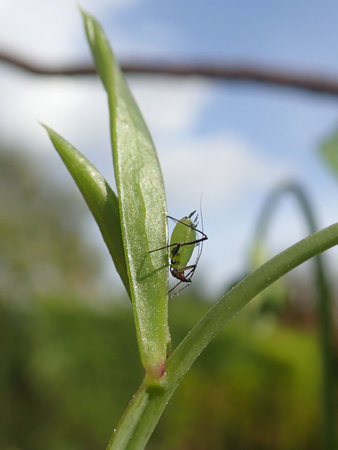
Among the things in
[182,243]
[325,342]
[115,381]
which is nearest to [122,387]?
[115,381]

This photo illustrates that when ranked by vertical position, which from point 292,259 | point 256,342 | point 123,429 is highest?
point 292,259

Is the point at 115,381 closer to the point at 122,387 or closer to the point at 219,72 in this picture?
the point at 122,387

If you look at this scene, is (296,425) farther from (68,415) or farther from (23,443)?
(23,443)

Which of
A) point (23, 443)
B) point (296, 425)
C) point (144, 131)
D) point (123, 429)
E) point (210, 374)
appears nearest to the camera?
point (123, 429)

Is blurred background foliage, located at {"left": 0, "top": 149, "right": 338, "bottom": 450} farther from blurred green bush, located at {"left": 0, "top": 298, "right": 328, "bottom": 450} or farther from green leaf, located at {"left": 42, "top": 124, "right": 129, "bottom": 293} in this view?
green leaf, located at {"left": 42, "top": 124, "right": 129, "bottom": 293}

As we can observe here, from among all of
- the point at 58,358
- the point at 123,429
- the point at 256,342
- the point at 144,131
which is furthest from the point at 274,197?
the point at 256,342

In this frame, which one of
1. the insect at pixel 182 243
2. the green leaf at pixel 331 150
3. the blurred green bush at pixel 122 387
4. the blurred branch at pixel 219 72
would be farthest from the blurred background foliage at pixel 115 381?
the insect at pixel 182 243
